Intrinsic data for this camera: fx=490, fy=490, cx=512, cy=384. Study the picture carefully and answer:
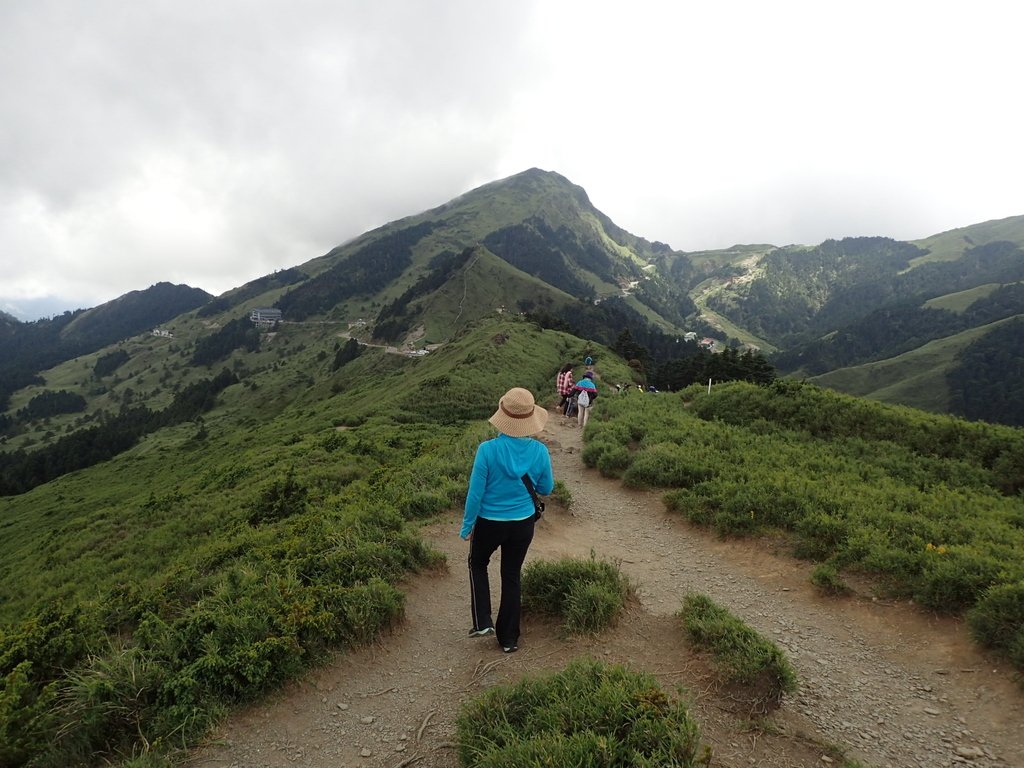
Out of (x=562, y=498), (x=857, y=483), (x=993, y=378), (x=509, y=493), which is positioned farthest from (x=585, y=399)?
(x=993, y=378)

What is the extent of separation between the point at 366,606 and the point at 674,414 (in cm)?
1604

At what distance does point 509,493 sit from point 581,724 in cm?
243

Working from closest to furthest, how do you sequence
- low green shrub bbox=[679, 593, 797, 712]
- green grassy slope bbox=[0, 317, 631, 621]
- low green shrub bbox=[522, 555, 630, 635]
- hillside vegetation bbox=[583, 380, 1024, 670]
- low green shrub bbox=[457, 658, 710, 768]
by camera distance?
low green shrub bbox=[457, 658, 710, 768] < low green shrub bbox=[679, 593, 797, 712] < low green shrub bbox=[522, 555, 630, 635] < hillside vegetation bbox=[583, 380, 1024, 670] < green grassy slope bbox=[0, 317, 631, 621]

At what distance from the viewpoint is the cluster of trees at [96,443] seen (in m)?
97.9

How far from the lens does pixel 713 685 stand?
17.7 feet

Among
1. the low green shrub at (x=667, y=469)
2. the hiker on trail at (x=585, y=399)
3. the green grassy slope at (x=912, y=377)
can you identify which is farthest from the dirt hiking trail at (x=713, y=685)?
the green grassy slope at (x=912, y=377)

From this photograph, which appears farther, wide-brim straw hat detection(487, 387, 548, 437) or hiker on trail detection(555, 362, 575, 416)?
hiker on trail detection(555, 362, 575, 416)

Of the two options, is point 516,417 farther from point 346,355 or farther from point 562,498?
point 346,355

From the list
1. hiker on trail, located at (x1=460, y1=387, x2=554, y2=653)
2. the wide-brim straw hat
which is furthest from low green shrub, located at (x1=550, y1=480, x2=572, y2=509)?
the wide-brim straw hat

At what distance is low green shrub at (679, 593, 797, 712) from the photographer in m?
5.19

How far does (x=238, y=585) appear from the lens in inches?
302

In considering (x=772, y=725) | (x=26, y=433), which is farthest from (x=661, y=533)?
(x=26, y=433)

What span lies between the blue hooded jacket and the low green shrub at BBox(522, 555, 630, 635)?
1.61 m

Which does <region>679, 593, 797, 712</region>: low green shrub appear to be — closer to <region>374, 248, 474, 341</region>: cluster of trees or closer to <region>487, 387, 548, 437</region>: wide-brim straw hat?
<region>487, 387, 548, 437</region>: wide-brim straw hat
